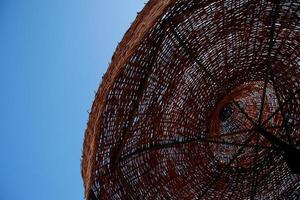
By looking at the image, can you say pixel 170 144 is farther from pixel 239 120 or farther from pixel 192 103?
pixel 239 120

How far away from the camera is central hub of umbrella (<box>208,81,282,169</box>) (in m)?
4.16

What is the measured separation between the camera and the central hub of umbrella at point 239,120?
4156mm

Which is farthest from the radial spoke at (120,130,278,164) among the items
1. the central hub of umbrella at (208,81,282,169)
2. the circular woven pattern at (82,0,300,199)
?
the central hub of umbrella at (208,81,282,169)

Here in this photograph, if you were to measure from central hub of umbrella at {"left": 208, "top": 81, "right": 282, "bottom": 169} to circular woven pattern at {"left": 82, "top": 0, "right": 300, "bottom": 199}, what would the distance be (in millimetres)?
31

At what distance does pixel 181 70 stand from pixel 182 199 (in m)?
1.41

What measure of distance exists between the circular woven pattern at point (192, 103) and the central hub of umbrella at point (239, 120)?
31mm

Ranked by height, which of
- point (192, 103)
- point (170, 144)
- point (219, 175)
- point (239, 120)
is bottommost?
point (219, 175)

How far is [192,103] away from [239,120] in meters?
2.10

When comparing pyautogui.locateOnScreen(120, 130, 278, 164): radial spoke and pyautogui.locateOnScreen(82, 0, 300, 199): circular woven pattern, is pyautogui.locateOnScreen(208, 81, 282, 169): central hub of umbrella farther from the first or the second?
pyautogui.locateOnScreen(120, 130, 278, 164): radial spoke

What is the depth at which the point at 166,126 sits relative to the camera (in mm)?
3496

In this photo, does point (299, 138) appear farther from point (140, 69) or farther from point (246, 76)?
point (140, 69)

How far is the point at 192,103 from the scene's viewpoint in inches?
149

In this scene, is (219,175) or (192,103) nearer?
(192,103)

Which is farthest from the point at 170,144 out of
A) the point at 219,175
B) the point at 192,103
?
the point at 219,175
